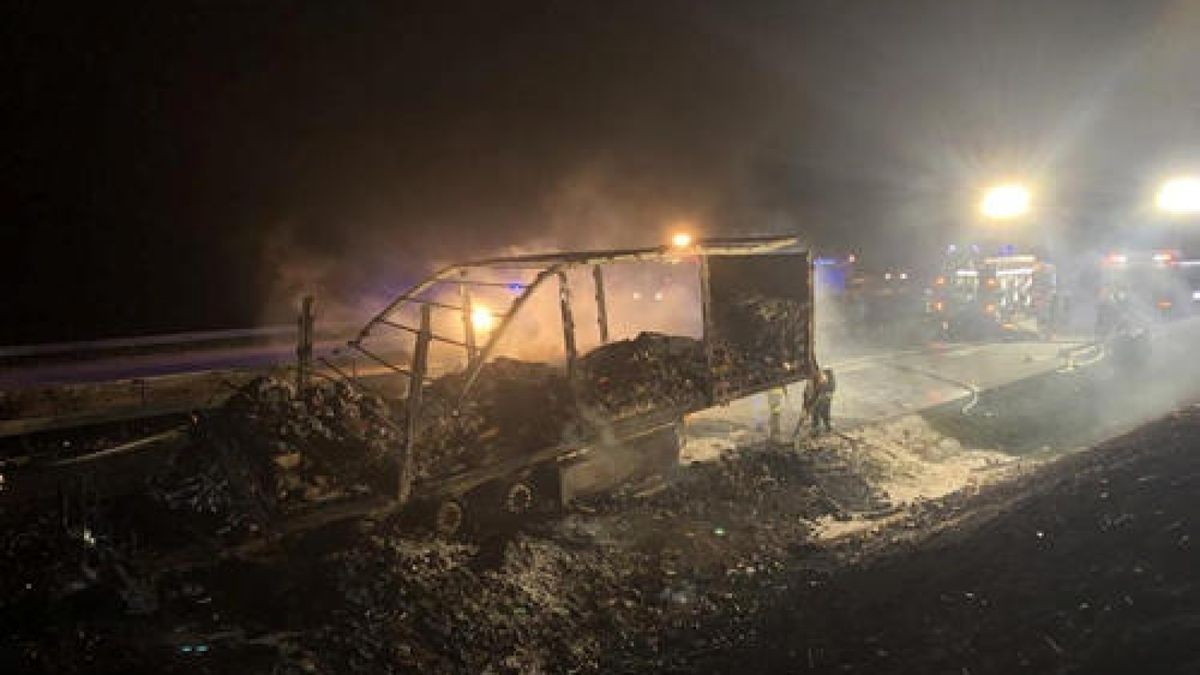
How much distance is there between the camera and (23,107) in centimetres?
2950

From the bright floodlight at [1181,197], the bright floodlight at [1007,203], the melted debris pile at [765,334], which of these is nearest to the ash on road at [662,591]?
the melted debris pile at [765,334]

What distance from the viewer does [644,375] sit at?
8.58m

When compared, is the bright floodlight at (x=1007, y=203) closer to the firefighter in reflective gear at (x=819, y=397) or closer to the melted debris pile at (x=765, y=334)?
the firefighter in reflective gear at (x=819, y=397)

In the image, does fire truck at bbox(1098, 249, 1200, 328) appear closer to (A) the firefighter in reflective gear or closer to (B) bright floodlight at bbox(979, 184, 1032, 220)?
(B) bright floodlight at bbox(979, 184, 1032, 220)

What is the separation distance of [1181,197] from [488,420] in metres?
30.6

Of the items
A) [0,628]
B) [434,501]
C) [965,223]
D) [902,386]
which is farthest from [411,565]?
[965,223]

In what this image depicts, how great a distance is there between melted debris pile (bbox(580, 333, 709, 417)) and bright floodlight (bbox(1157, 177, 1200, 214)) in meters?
27.2

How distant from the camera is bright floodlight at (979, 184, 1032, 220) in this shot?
2769cm

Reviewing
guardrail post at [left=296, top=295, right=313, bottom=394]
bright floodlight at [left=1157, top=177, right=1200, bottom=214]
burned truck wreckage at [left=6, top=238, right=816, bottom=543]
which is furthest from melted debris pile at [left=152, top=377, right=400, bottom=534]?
bright floodlight at [left=1157, top=177, right=1200, bottom=214]

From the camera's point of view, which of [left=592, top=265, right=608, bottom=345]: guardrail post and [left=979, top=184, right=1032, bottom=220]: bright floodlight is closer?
[left=592, top=265, right=608, bottom=345]: guardrail post

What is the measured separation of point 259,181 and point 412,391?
31.1 metres

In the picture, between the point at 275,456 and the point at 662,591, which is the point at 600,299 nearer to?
the point at 662,591

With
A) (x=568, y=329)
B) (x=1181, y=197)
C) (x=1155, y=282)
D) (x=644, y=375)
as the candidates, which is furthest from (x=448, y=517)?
(x=1181, y=197)

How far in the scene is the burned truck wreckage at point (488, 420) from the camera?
6.02m
